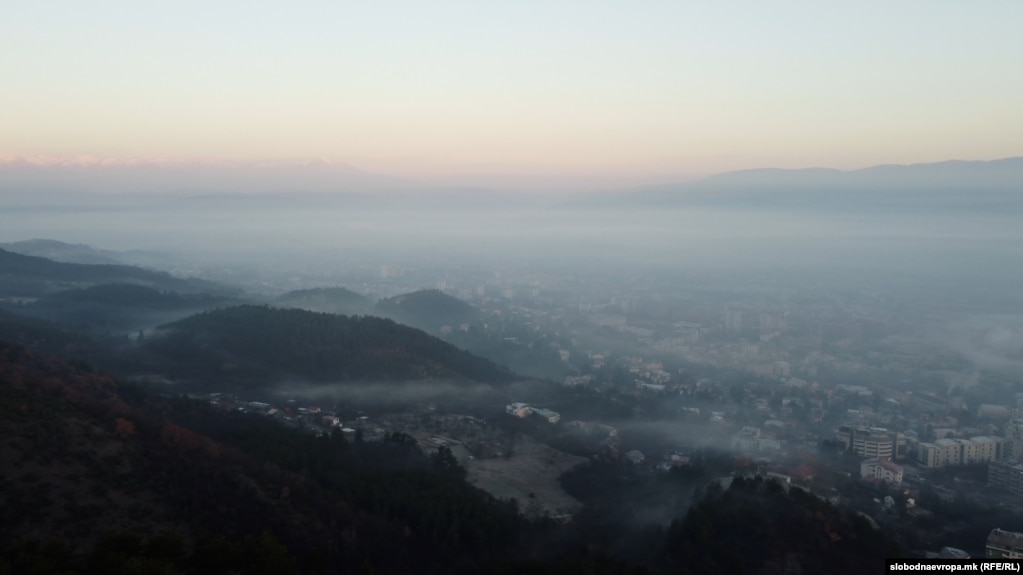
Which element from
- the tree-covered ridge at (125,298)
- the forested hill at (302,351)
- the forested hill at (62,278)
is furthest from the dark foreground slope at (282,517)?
the forested hill at (62,278)

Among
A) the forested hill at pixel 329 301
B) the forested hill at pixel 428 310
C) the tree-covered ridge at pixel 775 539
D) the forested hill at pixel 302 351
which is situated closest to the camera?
the tree-covered ridge at pixel 775 539

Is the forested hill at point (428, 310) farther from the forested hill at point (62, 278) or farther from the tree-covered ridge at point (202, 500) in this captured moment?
the tree-covered ridge at point (202, 500)

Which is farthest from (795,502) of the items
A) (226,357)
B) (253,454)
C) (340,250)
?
(340,250)

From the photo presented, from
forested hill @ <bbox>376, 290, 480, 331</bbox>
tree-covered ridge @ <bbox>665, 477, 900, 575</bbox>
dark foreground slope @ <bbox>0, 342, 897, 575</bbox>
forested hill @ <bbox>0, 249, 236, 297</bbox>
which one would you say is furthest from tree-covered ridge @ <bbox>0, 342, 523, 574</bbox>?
forested hill @ <bbox>0, 249, 236, 297</bbox>

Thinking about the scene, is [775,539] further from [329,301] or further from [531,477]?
[329,301]

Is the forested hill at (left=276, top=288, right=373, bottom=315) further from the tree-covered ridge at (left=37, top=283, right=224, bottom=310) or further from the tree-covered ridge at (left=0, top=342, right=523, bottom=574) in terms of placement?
the tree-covered ridge at (left=0, top=342, right=523, bottom=574)

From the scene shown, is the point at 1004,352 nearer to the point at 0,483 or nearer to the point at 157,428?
the point at 157,428
